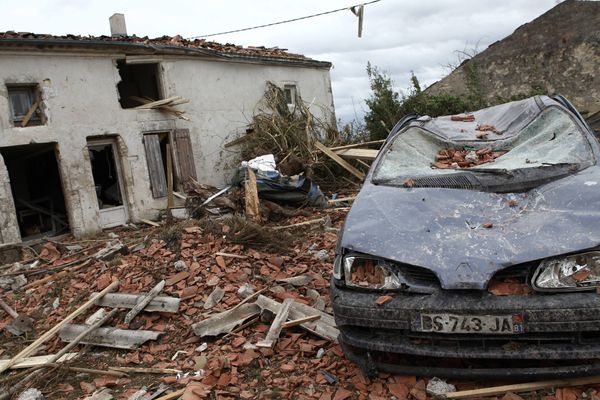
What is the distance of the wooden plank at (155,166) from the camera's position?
12.7 meters

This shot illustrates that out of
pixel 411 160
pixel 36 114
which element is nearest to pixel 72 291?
pixel 411 160

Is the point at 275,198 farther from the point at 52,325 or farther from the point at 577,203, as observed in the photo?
the point at 577,203

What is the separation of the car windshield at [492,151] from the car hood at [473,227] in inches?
13.7

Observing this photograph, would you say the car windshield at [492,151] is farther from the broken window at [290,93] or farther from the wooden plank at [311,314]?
the broken window at [290,93]

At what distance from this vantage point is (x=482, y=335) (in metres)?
2.57

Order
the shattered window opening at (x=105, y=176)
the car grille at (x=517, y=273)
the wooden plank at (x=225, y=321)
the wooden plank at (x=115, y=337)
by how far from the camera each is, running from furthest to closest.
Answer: the shattered window opening at (x=105, y=176) → the wooden plank at (x=115, y=337) → the wooden plank at (x=225, y=321) → the car grille at (x=517, y=273)

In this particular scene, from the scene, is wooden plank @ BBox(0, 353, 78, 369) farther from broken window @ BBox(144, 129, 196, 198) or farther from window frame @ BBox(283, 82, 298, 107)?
window frame @ BBox(283, 82, 298, 107)

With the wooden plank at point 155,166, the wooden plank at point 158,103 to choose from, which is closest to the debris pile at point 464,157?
the wooden plank at point 155,166

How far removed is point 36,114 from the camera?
1116 centimetres

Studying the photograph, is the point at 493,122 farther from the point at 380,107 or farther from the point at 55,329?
the point at 380,107

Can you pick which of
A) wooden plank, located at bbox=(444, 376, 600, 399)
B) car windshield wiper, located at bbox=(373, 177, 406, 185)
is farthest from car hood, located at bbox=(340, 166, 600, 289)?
wooden plank, located at bbox=(444, 376, 600, 399)

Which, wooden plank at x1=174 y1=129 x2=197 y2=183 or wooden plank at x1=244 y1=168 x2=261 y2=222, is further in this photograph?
wooden plank at x1=174 y1=129 x2=197 y2=183

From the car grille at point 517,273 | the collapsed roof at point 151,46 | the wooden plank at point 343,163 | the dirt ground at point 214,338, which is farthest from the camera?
the wooden plank at point 343,163

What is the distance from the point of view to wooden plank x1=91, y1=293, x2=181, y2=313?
4.69m
